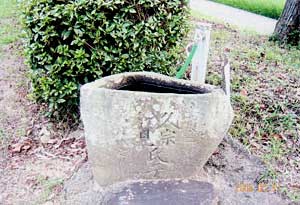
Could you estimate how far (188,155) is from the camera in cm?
230

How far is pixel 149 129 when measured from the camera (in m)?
2.21

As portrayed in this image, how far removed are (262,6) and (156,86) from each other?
5.64m

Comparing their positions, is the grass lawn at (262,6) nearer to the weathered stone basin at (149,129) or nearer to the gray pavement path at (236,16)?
the gray pavement path at (236,16)

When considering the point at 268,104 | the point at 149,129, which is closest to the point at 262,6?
the point at 268,104

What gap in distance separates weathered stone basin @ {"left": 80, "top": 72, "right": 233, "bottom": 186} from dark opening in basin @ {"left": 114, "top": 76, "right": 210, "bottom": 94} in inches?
2.9

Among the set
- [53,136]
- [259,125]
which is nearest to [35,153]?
[53,136]

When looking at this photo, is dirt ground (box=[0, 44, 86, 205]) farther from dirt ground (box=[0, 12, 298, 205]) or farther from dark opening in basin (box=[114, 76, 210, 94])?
dark opening in basin (box=[114, 76, 210, 94])

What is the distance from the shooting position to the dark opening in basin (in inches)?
95.0

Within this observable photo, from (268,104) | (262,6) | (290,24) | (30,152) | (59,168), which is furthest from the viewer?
(262,6)

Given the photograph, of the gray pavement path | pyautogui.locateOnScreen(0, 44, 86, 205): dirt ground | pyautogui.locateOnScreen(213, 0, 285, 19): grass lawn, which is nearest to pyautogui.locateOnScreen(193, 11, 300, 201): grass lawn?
pyautogui.locateOnScreen(0, 44, 86, 205): dirt ground

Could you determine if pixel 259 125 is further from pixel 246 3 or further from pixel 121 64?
pixel 246 3

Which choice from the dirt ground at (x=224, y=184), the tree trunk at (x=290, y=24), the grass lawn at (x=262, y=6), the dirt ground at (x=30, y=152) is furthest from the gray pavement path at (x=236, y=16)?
the dirt ground at (x=30, y=152)

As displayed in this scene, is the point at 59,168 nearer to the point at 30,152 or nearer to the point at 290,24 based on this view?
the point at 30,152

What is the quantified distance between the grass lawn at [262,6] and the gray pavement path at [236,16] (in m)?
0.19
